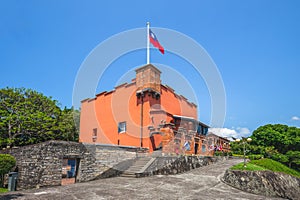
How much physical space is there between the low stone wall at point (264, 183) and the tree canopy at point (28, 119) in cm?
1837

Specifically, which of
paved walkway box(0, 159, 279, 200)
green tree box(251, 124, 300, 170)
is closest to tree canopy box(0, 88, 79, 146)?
paved walkway box(0, 159, 279, 200)

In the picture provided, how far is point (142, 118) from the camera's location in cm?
1698

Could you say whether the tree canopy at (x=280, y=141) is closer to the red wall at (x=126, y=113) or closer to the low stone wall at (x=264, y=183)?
the red wall at (x=126, y=113)

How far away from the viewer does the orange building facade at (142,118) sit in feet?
54.4

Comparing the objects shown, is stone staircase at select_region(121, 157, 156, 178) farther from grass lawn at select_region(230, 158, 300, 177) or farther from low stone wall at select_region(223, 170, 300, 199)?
grass lawn at select_region(230, 158, 300, 177)

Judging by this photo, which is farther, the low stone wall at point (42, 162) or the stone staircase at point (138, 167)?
the stone staircase at point (138, 167)

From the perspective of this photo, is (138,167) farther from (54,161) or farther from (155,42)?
(155,42)

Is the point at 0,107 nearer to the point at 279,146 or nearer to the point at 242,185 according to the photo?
the point at 242,185

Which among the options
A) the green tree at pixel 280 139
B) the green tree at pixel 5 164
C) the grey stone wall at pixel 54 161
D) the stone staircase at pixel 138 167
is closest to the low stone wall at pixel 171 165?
the stone staircase at pixel 138 167

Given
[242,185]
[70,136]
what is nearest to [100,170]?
Answer: [242,185]

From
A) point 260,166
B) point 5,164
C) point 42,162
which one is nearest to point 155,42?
point 260,166

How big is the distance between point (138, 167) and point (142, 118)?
492cm

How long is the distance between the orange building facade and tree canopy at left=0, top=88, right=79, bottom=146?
3.13 meters

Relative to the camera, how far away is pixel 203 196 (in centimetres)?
778
